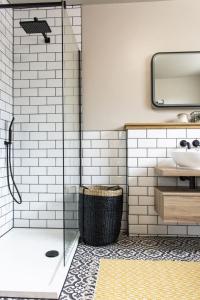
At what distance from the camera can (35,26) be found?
272cm

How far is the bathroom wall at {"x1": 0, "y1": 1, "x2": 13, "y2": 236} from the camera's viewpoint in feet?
9.09

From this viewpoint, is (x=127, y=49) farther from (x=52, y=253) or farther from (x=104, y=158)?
(x=52, y=253)

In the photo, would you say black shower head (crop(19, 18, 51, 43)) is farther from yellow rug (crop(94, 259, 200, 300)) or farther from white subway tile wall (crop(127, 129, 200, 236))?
yellow rug (crop(94, 259, 200, 300))

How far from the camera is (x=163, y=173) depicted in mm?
2373

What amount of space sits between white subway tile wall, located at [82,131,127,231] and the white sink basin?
0.69m

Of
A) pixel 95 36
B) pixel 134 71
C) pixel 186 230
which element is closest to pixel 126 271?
pixel 186 230

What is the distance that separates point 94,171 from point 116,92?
906 millimetres

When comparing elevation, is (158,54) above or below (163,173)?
above

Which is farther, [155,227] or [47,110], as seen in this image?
[47,110]

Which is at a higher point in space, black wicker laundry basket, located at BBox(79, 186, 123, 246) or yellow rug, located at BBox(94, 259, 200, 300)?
black wicker laundry basket, located at BBox(79, 186, 123, 246)

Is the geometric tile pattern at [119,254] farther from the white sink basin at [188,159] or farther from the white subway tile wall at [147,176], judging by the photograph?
the white sink basin at [188,159]

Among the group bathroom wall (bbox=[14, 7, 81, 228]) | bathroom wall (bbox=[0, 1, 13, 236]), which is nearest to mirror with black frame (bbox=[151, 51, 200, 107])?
bathroom wall (bbox=[14, 7, 81, 228])

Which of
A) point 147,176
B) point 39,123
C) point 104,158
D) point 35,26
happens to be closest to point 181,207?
point 147,176

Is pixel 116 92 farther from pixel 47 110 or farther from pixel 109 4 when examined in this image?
pixel 109 4
